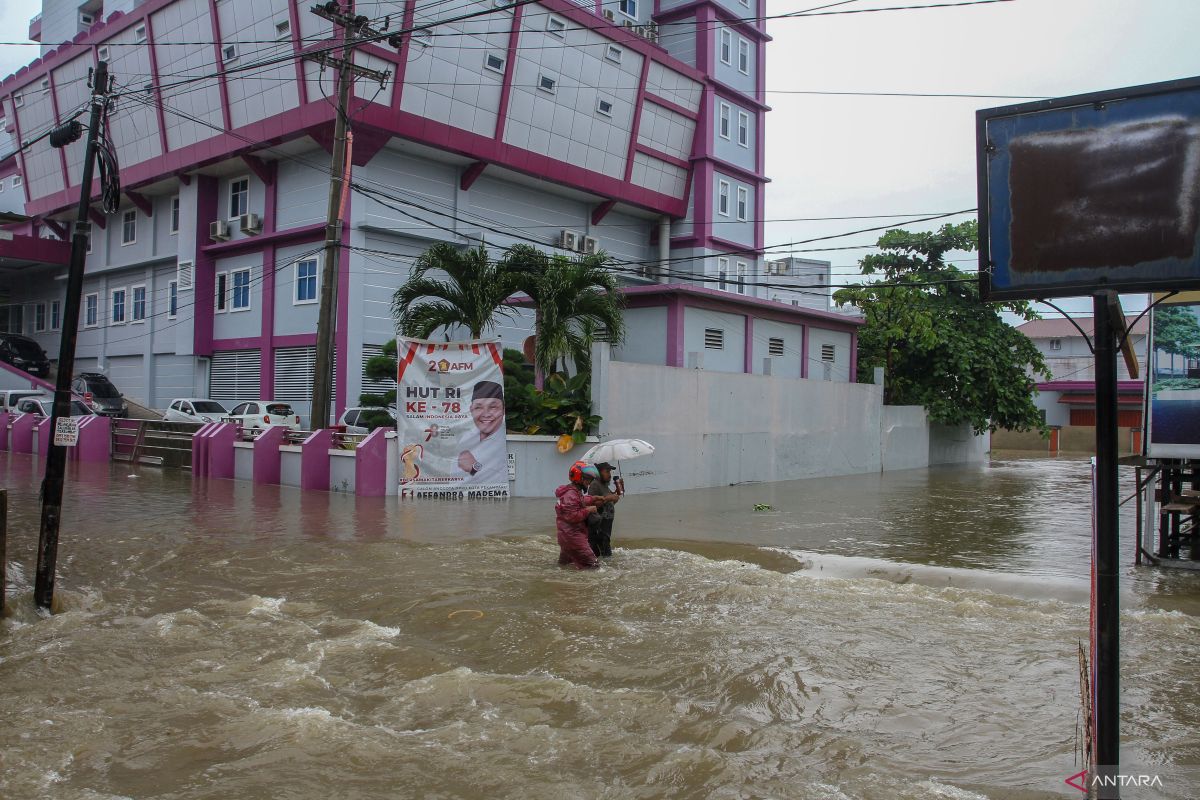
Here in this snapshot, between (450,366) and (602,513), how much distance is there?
282 inches

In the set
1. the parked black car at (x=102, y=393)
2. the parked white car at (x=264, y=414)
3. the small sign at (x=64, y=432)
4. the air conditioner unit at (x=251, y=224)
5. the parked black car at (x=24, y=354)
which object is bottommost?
the small sign at (x=64, y=432)

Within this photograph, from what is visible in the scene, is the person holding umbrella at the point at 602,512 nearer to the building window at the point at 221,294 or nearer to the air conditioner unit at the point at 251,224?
the air conditioner unit at the point at 251,224

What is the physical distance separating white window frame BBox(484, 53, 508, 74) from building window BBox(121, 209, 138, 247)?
639 inches

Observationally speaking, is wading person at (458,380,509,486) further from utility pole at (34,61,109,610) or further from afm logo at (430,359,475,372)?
utility pole at (34,61,109,610)

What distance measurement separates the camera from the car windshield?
3347cm

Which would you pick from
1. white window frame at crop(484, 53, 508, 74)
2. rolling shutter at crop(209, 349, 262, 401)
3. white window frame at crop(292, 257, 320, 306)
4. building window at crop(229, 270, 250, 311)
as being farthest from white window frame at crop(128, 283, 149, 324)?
white window frame at crop(484, 53, 508, 74)

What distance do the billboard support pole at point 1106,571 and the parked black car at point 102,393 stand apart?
34.3m

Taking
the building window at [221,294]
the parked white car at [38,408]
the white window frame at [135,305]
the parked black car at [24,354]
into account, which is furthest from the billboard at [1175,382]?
the parked black car at [24,354]

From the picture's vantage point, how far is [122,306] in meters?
36.0

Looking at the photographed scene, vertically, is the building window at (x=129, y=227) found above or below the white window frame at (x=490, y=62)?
below

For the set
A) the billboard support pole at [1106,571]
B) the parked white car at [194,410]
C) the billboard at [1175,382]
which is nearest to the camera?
the billboard support pole at [1106,571]

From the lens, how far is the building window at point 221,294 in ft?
104

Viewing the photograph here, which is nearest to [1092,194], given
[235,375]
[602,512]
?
[602,512]

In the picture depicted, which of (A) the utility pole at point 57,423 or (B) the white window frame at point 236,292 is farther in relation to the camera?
(B) the white window frame at point 236,292
